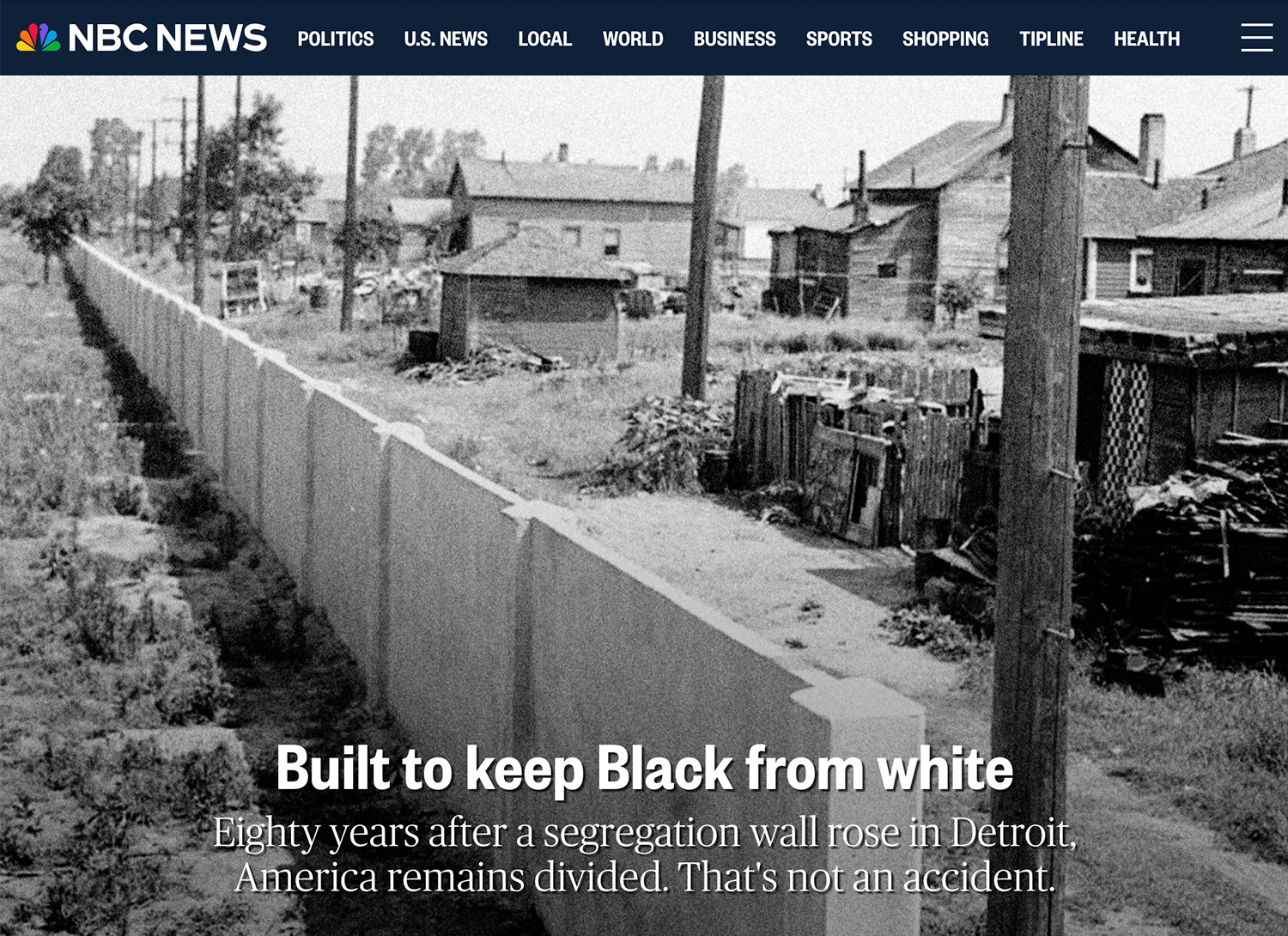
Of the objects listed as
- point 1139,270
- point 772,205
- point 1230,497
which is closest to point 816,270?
point 1139,270

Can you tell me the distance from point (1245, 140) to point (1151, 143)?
2190 cm

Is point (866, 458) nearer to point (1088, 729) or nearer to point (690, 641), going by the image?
point (1088, 729)

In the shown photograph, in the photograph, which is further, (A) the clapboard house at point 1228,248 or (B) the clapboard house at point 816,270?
(B) the clapboard house at point 816,270

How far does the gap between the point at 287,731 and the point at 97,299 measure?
156 feet

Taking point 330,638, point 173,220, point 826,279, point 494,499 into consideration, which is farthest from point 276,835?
point 173,220

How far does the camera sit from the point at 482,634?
26.4 ft

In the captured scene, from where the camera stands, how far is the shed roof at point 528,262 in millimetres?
35125

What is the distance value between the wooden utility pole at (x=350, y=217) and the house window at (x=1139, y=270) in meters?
20.9

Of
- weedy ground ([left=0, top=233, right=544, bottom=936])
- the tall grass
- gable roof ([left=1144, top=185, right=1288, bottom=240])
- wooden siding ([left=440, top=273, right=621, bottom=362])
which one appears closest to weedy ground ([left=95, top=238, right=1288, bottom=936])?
the tall grass

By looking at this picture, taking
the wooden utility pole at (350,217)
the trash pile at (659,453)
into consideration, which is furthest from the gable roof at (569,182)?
the trash pile at (659,453)

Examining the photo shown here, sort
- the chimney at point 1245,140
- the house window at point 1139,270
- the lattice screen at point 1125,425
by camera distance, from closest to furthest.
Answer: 1. the lattice screen at point 1125,425
2. the house window at point 1139,270
3. the chimney at point 1245,140

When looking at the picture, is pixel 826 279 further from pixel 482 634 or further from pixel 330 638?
pixel 482 634

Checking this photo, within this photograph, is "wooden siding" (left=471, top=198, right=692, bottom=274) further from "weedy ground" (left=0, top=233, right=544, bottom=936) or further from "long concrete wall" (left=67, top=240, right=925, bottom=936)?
"long concrete wall" (left=67, top=240, right=925, bottom=936)

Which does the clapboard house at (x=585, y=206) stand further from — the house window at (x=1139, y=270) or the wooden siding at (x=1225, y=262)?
the wooden siding at (x=1225, y=262)
